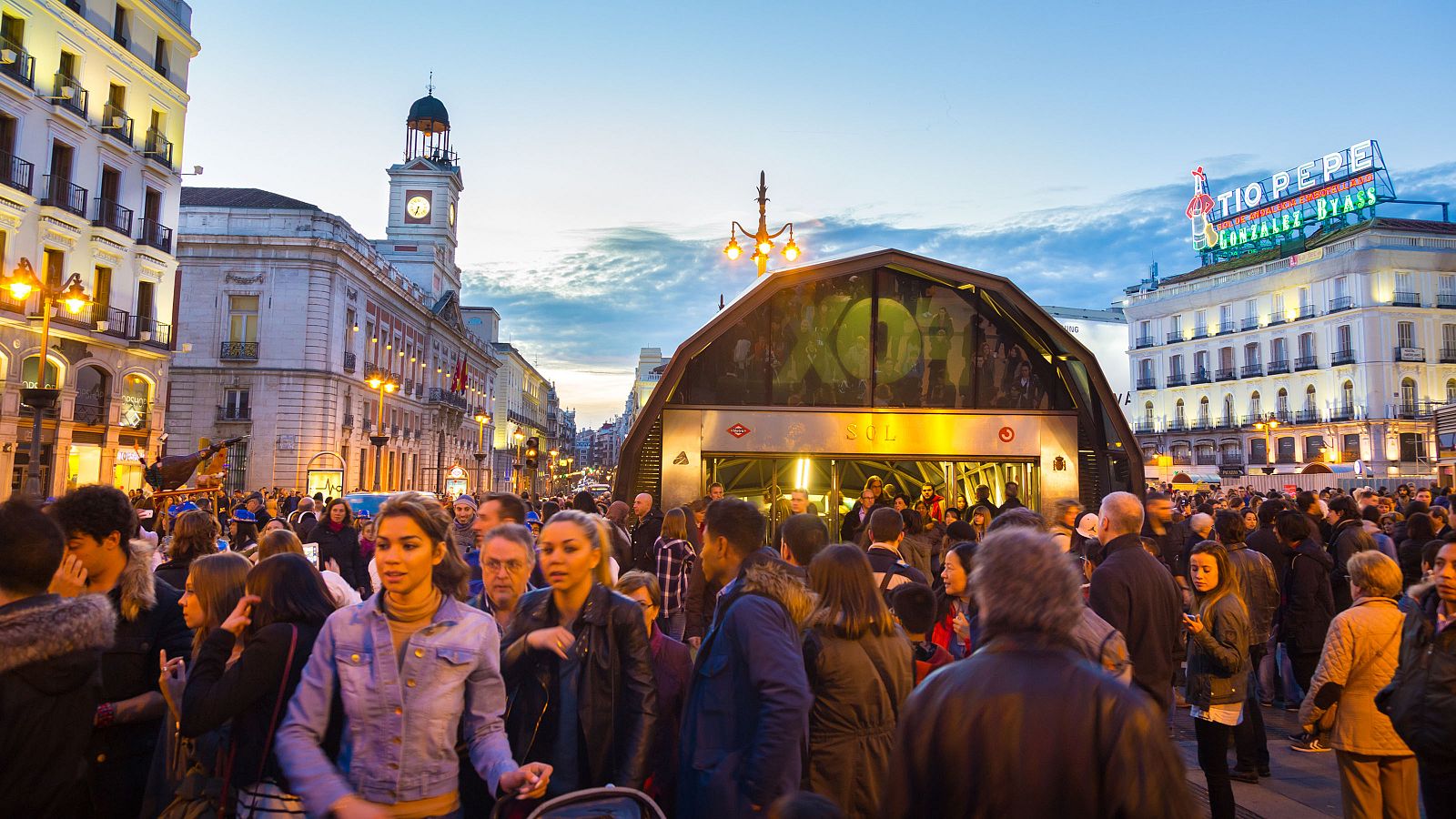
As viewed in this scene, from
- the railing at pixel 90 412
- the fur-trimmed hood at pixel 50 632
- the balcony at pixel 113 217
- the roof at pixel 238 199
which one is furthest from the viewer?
the roof at pixel 238 199

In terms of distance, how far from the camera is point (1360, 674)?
5008 millimetres

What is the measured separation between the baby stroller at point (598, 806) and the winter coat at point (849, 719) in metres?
1.20

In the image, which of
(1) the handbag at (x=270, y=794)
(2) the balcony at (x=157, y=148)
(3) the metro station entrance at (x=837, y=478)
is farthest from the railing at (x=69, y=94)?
(1) the handbag at (x=270, y=794)

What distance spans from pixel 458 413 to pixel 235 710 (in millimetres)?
70623

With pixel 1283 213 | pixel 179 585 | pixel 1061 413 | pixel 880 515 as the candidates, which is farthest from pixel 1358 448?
pixel 179 585

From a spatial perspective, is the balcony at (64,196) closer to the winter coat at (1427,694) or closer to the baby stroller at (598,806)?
the baby stroller at (598,806)

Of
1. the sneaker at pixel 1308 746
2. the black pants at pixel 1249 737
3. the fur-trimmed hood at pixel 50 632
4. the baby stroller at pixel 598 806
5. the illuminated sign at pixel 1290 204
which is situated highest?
the illuminated sign at pixel 1290 204

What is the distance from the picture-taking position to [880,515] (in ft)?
21.9

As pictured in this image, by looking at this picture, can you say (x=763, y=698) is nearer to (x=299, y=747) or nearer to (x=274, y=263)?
(x=299, y=747)

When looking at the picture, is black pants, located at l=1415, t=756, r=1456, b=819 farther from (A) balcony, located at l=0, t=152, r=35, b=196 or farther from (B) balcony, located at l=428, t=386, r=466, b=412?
(B) balcony, located at l=428, t=386, r=466, b=412

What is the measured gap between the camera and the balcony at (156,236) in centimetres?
3425

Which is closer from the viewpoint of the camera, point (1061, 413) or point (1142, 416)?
point (1061, 413)

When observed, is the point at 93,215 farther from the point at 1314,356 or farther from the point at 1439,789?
the point at 1314,356

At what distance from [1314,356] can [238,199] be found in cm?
6254
